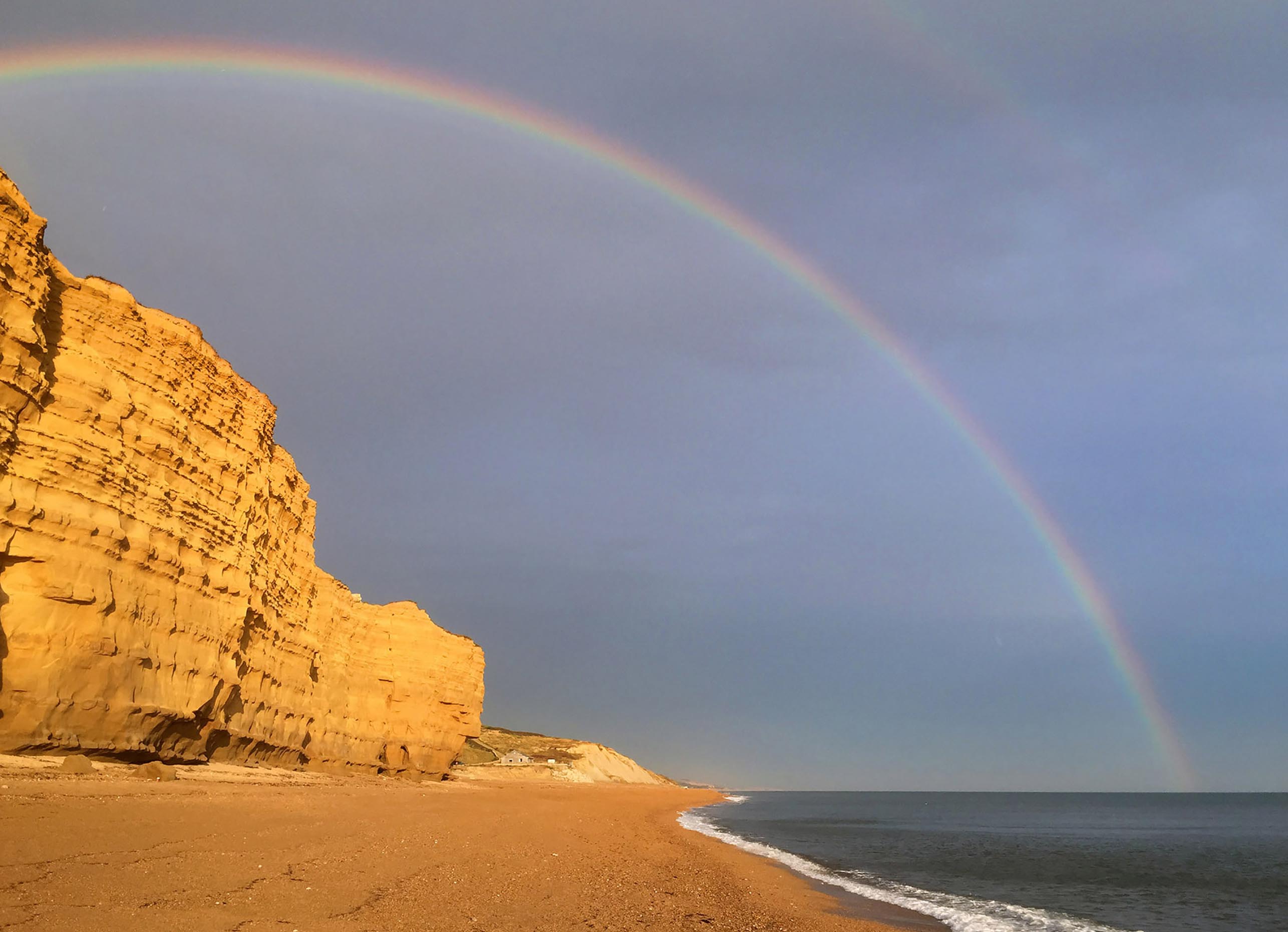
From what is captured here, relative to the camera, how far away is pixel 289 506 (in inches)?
1583

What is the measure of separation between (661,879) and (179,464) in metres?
21.9

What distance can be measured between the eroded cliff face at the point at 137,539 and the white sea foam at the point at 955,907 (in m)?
21.5

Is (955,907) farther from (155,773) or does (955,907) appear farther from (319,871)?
(155,773)

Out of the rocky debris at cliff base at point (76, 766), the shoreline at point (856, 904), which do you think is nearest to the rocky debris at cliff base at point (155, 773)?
the rocky debris at cliff base at point (76, 766)

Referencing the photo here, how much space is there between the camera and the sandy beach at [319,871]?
9711mm

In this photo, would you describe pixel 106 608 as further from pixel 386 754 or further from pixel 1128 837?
pixel 1128 837

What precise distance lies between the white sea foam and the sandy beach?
1889 millimetres

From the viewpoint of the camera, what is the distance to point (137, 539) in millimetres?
25172

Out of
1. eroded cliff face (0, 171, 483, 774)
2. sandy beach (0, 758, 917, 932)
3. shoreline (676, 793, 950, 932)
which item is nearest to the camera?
sandy beach (0, 758, 917, 932)

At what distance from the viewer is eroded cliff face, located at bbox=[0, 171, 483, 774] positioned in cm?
2120

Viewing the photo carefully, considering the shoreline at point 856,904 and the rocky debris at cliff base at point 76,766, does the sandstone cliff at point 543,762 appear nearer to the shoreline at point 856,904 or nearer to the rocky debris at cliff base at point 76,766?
the shoreline at point 856,904

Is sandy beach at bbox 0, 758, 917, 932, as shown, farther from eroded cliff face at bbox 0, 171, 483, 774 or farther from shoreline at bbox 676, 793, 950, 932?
eroded cliff face at bbox 0, 171, 483, 774

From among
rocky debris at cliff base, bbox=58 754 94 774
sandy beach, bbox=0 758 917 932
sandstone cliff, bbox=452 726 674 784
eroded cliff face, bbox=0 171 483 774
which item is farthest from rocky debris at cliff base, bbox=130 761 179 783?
sandstone cliff, bbox=452 726 674 784

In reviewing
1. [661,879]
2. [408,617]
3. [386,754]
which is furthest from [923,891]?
[408,617]
